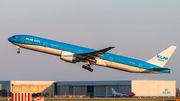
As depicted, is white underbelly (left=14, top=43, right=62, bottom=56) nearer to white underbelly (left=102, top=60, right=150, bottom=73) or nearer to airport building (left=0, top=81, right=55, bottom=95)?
white underbelly (left=102, top=60, right=150, bottom=73)

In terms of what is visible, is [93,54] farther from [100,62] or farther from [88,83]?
[88,83]

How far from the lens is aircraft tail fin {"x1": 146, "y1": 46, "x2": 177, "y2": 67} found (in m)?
58.4

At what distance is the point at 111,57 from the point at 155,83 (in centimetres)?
6564

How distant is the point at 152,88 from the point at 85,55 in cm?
6860

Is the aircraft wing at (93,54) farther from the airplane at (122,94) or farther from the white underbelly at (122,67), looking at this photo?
the airplane at (122,94)

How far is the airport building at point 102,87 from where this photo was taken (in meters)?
112

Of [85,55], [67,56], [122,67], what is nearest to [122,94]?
[122,67]

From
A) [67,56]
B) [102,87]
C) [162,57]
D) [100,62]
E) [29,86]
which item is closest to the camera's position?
[67,56]

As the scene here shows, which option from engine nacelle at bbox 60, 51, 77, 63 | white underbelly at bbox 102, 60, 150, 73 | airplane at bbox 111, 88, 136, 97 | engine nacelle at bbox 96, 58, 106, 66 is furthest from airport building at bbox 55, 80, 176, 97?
engine nacelle at bbox 60, 51, 77, 63

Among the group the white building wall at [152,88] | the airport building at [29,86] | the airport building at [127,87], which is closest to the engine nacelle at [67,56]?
the airport building at [127,87]

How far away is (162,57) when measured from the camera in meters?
58.8

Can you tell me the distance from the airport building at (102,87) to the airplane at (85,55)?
56.0 meters

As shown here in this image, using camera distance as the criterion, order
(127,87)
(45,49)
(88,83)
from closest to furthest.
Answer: (45,49) → (127,87) → (88,83)

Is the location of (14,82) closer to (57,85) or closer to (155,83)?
(57,85)
